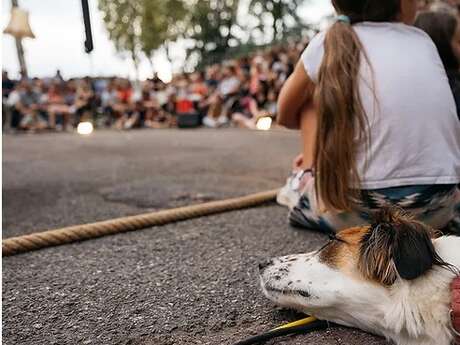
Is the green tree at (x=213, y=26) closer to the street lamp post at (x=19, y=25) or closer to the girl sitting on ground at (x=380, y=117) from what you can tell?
the street lamp post at (x=19, y=25)

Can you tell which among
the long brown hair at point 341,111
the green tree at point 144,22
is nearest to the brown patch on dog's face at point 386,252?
the long brown hair at point 341,111

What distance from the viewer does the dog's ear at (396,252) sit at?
54.8 inches

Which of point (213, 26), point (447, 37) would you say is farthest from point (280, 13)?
point (447, 37)

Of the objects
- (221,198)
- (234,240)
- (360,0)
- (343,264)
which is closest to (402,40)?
(360,0)

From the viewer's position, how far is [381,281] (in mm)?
1453

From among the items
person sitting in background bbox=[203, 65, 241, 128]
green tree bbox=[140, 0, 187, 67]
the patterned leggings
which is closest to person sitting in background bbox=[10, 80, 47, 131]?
person sitting in background bbox=[203, 65, 241, 128]

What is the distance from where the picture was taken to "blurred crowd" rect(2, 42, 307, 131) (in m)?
14.2

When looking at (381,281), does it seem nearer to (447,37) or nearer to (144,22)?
(447,37)

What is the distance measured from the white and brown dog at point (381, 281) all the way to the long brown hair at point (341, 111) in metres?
0.52

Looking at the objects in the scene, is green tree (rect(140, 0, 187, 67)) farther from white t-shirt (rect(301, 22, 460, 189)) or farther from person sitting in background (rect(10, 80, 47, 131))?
white t-shirt (rect(301, 22, 460, 189))

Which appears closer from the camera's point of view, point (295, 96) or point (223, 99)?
point (295, 96)

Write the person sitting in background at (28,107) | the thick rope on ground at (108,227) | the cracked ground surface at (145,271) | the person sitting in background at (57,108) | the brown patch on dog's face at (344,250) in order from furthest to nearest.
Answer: the person sitting in background at (57,108)
the person sitting in background at (28,107)
the thick rope on ground at (108,227)
the cracked ground surface at (145,271)
the brown patch on dog's face at (344,250)

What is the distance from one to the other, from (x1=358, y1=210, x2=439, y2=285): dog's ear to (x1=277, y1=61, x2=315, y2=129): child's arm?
1.02 meters

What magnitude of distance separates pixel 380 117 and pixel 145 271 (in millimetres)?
1216
